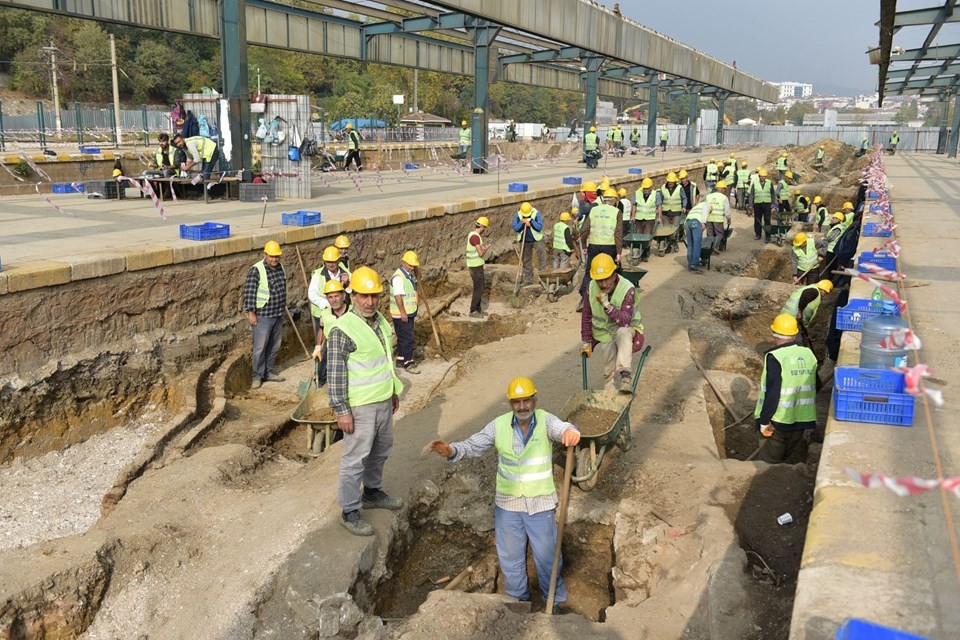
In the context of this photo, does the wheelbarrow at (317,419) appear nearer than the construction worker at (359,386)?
No

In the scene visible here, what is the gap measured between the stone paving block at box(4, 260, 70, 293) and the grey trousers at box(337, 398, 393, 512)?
4.34m

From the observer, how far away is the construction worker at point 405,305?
997 cm

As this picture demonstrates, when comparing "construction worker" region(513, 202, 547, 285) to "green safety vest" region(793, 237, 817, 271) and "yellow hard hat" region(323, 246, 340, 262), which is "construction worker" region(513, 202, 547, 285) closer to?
"green safety vest" region(793, 237, 817, 271)

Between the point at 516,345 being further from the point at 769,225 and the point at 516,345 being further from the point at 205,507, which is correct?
the point at 769,225

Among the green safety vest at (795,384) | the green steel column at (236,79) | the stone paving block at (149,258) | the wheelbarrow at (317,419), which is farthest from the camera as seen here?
the green steel column at (236,79)

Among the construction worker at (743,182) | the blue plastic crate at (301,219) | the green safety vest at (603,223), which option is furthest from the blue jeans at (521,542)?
the construction worker at (743,182)

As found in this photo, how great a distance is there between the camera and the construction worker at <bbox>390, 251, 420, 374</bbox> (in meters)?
9.97

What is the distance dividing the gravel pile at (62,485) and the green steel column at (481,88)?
17406 millimetres

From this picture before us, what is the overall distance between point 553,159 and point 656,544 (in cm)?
3345

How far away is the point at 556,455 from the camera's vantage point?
708 centimetres

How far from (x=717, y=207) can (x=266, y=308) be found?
11021 millimetres

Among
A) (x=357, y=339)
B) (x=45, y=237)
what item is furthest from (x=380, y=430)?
(x=45, y=237)

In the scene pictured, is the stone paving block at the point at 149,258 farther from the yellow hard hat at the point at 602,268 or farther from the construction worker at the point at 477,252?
the yellow hard hat at the point at 602,268

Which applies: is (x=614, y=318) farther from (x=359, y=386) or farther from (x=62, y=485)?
(x=62, y=485)
